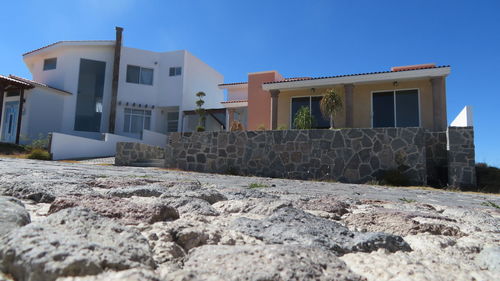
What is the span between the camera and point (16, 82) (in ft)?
61.6

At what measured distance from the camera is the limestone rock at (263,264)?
1.12 meters

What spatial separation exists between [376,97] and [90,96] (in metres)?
17.9

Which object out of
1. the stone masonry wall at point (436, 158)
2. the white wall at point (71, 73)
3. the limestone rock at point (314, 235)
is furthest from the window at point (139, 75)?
the limestone rock at point (314, 235)

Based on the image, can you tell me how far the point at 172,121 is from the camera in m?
24.1

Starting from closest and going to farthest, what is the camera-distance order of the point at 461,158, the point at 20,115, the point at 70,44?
the point at 461,158, the point at 20,115, the point at 70,44

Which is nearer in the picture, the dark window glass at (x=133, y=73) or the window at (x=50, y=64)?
the window at (x=50, y=64)

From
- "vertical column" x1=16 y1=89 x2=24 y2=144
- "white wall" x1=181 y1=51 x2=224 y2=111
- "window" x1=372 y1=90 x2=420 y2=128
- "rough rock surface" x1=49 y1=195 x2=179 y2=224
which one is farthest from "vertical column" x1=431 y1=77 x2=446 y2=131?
"vertical column" x1=16 y1=89 x2=24 y2=144

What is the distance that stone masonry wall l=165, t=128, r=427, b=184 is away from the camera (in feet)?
32.5

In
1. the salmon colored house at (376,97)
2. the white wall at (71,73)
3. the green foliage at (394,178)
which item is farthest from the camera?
the white wall at (71,73)

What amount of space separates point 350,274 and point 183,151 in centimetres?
1173

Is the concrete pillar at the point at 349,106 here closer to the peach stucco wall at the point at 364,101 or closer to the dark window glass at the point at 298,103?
the peach stucco wall at the point at 364,101

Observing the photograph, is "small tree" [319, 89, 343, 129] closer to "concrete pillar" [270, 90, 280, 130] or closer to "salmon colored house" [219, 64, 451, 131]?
"salmon colored house" [219, 64, 451, 131]

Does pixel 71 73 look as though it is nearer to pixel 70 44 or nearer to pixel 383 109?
pixel 70 44

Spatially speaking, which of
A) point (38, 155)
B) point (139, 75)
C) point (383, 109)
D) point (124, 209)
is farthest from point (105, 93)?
point (124, 209)
